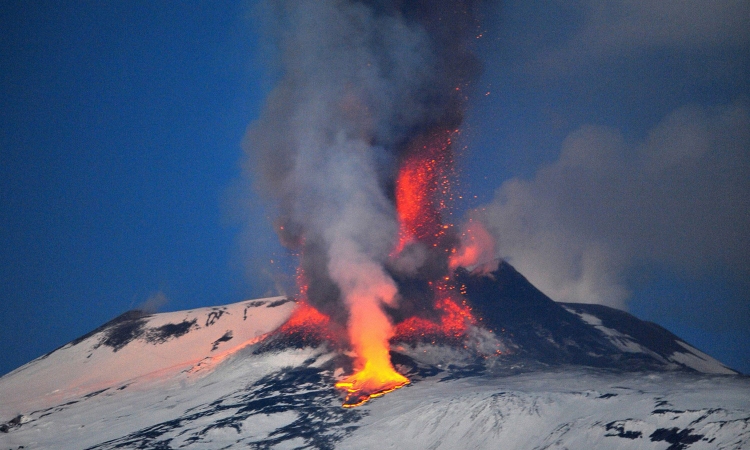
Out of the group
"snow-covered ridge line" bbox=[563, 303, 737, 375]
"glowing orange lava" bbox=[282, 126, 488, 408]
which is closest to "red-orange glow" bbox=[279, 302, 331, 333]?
"glowing orange lava" bbox=[282, 126, 488, 408]

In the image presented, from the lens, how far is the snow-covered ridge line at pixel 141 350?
75188mm

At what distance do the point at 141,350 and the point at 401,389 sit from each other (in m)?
40.3

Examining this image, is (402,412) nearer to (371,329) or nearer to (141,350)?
(371,329)

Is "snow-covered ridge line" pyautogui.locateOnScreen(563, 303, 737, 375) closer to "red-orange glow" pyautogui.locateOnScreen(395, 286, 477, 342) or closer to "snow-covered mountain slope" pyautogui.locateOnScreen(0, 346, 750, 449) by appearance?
"red-orange glow" pyautogui.locateOnScreen(395, 286, 477, 342)

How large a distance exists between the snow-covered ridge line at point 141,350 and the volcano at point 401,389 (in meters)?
0.28

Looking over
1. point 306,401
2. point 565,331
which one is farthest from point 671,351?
point 306,401

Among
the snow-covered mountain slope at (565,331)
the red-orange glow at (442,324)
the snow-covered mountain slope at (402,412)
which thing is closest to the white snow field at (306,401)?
the snow-covered mountain slope at (402,412)

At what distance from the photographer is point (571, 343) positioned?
236 ft

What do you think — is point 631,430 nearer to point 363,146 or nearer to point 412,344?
point 412,344

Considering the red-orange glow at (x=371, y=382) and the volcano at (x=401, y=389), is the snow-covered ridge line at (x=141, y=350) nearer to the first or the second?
the volcano at (x=401, y=389)

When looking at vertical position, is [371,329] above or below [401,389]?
above

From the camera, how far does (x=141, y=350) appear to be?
83.2 m

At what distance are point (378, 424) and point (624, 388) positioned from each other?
61.6 ft

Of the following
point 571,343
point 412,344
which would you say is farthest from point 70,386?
point 571,343
